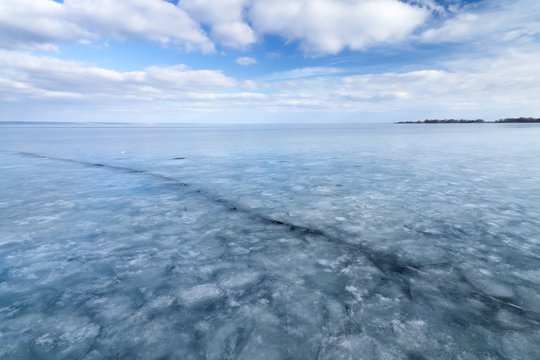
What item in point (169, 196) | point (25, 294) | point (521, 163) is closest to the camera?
point (25, 294)

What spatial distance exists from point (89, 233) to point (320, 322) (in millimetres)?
4874

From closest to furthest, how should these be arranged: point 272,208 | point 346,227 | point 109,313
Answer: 1. point 109,313
2. point 346,227
3. point 272,208

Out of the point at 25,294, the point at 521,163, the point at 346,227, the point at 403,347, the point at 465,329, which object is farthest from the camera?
the point at 521,163

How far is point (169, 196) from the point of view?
8578 mm

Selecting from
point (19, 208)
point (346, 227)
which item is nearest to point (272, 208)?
point (346, 227)

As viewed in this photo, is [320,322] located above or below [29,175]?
above

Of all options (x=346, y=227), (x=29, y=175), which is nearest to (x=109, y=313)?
(x=346, y=227)

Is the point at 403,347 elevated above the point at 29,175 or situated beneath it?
elevated above

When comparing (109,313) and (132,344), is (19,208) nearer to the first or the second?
(109,313)

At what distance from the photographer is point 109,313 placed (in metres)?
3.33

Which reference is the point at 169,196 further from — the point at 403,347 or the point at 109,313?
the point at 403,347

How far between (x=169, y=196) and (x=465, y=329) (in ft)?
25.0

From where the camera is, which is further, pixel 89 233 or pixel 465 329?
pixel 89 233

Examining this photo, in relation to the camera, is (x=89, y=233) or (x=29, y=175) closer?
(x=89, y=233)
